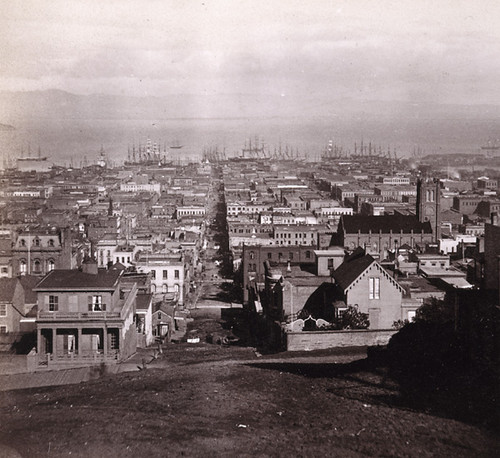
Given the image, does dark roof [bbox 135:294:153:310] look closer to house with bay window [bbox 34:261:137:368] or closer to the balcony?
house with bay window [bbox 34:261:137:368]

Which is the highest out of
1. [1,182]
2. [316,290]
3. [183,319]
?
[1,182]

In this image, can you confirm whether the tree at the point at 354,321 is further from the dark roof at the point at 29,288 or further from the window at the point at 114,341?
the dark roof at the point at 29,288

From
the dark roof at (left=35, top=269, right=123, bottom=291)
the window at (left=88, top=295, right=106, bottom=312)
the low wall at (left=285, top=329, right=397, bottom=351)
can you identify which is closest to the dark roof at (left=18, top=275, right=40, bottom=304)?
the dark roof at (left=35, top=269, right=123, bottom=291)

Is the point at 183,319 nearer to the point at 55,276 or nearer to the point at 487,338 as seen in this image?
the point at 55,276

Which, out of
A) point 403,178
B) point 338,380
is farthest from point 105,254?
point 403,178

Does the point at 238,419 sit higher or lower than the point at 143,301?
lower

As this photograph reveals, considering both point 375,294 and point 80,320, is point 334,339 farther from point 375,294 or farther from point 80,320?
point 80,320

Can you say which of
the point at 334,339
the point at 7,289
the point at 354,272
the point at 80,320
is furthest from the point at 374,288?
the point at 7,289
